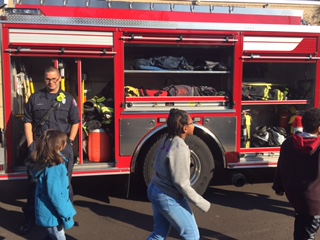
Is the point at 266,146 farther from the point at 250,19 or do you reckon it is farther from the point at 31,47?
the point at 31,47

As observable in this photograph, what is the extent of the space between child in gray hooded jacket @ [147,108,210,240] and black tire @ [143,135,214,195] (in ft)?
7.09

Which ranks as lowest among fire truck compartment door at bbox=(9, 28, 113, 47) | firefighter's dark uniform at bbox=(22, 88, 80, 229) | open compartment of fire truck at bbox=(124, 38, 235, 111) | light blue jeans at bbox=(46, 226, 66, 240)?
light blue jeans at bbox=(46, 226, 66, 240)

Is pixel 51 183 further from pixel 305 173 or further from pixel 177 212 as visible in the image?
pixel 305 173

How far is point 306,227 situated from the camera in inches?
126

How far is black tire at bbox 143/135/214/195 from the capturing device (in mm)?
5215

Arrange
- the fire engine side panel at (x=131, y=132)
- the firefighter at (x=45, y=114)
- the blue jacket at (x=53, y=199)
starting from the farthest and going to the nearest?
the fire engine side panel at (x=131, y=132)
the firefighter at (x=45, y=114)
the blue jacket at (x=53, y=199)

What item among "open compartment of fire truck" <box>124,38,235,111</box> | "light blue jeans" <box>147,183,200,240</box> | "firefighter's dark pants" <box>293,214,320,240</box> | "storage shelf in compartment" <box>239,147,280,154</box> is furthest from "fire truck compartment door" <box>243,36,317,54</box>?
"light blue jeans" <box>147,183,200,240</box>

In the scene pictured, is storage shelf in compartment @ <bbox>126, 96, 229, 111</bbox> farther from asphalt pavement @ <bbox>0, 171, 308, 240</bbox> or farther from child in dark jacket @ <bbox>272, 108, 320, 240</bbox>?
child in dark jacket @ <bbox>272, 108, 320, 240</bbox>

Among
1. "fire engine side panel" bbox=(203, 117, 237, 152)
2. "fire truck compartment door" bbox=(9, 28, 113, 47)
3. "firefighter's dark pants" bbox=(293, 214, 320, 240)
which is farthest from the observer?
"fire engine side panel" bbox=(203, 117, 237, 152)

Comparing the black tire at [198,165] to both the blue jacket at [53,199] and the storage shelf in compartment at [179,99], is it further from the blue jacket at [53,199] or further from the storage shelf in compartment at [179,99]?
the blue jacket at [53,199]

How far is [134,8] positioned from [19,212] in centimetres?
309

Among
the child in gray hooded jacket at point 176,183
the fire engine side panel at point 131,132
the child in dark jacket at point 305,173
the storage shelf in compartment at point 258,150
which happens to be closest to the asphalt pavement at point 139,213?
the storage shelf in compartment at point 258,150

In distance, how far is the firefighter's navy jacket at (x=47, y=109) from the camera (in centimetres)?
432

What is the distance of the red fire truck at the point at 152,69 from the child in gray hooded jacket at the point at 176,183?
83.1 inches
